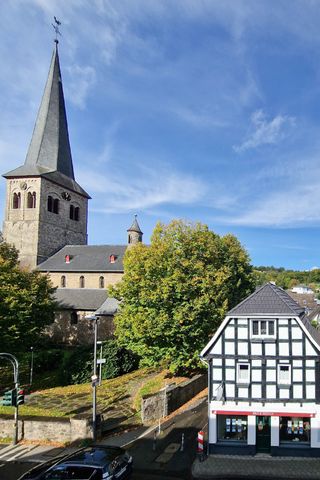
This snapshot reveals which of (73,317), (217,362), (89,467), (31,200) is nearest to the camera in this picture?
(89,467)

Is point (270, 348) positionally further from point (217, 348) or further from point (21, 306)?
point (21, 306)

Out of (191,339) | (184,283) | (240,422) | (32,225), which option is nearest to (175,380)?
(191,339)

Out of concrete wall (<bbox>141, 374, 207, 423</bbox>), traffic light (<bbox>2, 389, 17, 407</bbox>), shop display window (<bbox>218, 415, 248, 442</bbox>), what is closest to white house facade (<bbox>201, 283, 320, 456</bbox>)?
shop display window (<bbox>218, 415, 248, 442</bbox>)

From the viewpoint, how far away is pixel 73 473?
1526 cm

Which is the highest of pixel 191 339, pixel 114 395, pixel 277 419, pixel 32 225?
pixel 32 225

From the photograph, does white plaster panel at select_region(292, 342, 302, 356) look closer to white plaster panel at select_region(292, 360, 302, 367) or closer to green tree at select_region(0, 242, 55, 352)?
white plaster panel at select_region(292, 360, 302, 367)

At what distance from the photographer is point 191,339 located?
30.2m

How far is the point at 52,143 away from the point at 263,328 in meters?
51.1

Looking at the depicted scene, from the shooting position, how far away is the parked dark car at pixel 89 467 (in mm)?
15203

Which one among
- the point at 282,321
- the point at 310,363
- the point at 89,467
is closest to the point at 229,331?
the point at 282,321

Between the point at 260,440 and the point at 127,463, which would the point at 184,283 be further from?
the point at 127,463

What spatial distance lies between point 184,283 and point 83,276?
27.5m

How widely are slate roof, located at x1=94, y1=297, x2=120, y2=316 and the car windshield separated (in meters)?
30.2

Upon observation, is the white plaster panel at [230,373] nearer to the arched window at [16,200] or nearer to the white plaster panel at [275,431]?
the white plaster panel at [275,431]
